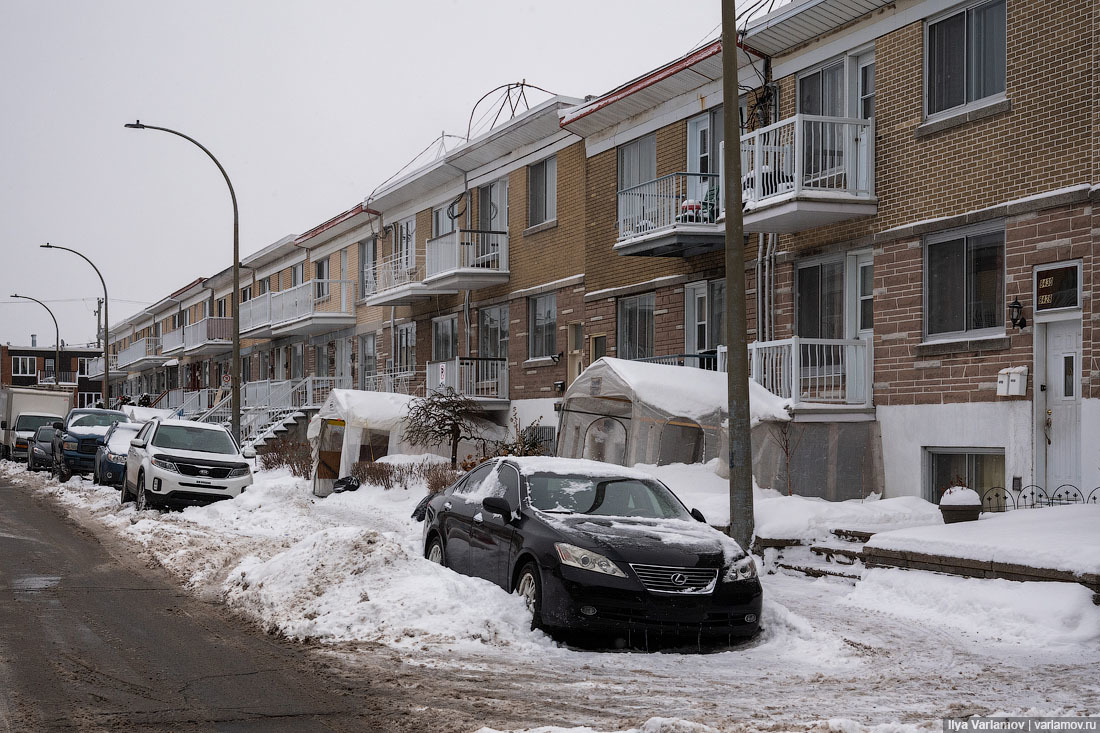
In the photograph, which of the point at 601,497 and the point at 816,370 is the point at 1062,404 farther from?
the point at 601,497

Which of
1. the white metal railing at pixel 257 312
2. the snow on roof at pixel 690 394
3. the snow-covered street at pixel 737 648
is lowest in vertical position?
the snow-covered street at pixel 737 648

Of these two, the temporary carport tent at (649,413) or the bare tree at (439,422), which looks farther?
the bare tree at (439,422)

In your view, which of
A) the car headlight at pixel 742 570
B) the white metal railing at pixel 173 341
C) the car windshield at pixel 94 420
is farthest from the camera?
the white metal railing at pixel 173 341

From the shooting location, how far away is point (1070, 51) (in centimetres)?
1383

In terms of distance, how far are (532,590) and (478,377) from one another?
18.8m

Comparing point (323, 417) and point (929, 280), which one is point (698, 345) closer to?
point (929, 280)

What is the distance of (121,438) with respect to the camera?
82.3ft

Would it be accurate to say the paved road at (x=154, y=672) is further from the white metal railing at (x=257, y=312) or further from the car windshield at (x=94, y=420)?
the white metal railing at (x=257, y=312)

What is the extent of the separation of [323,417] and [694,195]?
9856 millimetres

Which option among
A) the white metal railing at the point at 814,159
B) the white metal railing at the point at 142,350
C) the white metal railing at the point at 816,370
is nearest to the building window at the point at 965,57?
the white metal railing at the point at 814,159

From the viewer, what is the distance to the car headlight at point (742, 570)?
29.2 feet

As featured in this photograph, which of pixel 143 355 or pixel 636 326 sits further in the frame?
pixel 143 355

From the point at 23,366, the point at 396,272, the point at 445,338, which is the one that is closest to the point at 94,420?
the point at 396,272

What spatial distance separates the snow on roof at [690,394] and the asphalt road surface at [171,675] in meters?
7.92
